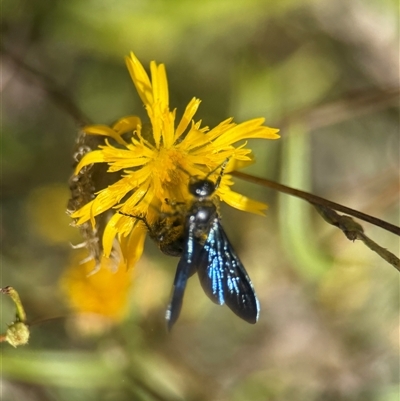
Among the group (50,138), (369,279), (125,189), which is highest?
(369,279)

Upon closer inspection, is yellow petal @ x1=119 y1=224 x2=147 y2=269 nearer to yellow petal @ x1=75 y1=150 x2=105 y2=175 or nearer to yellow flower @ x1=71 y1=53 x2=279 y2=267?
yellow flower @ x1=71 y1=53 x2=279 y2=267

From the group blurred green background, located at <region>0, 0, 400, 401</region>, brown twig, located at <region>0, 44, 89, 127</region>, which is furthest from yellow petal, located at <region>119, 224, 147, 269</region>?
brown twig, located at <region>0, 44, 89, 127</region>

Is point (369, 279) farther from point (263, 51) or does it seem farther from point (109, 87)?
point (109, 87)

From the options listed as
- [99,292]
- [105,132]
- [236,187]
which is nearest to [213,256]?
[105,132]

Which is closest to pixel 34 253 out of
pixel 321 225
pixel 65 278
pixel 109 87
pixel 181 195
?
pixel 65 278

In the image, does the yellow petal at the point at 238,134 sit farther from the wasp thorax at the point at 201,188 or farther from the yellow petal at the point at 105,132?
the yellow petal at the point at 105,132

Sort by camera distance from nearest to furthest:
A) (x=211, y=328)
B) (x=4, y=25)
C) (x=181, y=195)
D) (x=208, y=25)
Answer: (x=181, y=195) < (x=4, y=25) < (x=208, y=25) < (x=211, y=328)
